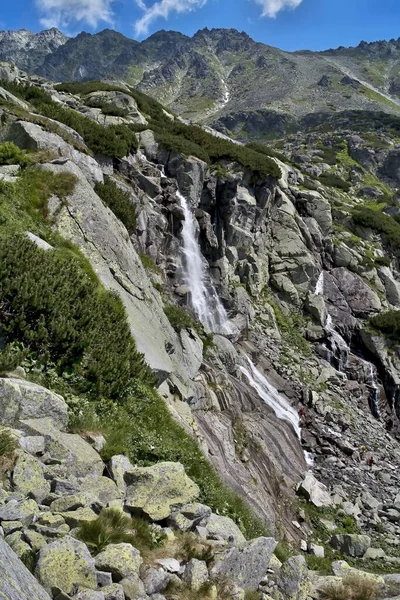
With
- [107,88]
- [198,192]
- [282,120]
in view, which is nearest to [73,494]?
[198,192]

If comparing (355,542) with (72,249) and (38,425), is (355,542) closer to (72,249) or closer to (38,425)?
(38,425)

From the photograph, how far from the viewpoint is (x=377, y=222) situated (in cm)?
5303

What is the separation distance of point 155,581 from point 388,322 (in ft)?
128

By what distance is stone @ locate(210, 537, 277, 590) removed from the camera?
5000 millimetres

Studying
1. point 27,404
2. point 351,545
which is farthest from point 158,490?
point 351,545

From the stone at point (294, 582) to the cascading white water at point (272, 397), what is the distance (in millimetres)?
17330

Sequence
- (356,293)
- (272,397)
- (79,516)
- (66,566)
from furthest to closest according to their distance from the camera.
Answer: (356,293)
(272,397)
(79,516)
(66,566)

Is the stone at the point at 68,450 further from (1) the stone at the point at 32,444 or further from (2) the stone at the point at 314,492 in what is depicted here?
(2) the stone at the point at 314,492

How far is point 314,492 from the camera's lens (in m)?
18.4

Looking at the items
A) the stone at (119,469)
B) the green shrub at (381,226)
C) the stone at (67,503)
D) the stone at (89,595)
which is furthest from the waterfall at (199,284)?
the green shrub at (381,226)

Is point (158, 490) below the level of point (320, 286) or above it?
below

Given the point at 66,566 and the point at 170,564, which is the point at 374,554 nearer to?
the point at 170,564

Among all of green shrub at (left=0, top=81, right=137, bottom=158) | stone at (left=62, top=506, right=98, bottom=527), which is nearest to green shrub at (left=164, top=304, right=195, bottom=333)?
green shrub at (left=0, top=81, right=137, bottom=158)

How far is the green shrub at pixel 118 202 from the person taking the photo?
1893cm
